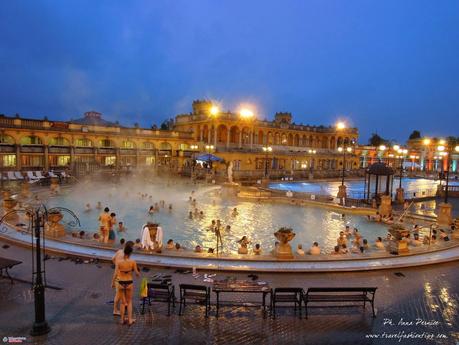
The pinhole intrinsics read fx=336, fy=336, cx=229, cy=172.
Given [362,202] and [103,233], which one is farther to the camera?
[362,202]

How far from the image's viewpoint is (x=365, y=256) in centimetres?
1207

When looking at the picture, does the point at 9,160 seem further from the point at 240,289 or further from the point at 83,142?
the point at 240,289

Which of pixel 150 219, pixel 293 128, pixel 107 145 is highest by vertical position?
pixel 293 128

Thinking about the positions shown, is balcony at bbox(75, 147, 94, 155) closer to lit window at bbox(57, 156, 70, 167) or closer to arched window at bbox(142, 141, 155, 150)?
lit window at bbox(57, 156, 70, 167)

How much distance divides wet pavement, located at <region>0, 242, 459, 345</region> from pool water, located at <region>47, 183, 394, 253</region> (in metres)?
6.07

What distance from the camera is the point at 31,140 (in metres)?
41.8

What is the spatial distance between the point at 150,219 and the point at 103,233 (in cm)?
685

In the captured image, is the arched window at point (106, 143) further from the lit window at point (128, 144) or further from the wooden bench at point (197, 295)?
the wooden bench at point (197, 295)

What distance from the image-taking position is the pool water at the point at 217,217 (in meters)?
17.3

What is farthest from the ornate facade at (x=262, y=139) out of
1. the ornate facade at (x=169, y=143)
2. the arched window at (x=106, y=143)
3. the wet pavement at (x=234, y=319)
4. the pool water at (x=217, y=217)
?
the wet pavement at (x=234, y=319)

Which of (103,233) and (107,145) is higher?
(107,145)

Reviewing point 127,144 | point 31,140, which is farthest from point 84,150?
point 127,144

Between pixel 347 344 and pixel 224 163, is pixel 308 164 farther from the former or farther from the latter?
pixel 347 344

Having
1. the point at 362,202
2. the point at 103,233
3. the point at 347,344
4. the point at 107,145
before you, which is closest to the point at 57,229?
the point at 103,233
